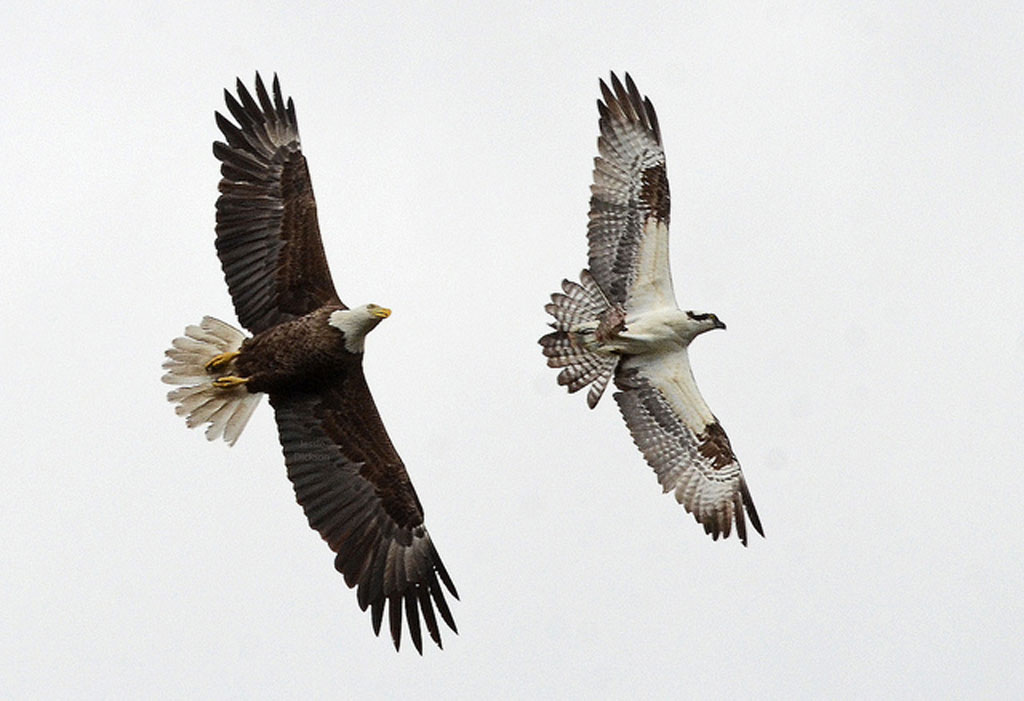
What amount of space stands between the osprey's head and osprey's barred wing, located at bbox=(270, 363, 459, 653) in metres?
2.70

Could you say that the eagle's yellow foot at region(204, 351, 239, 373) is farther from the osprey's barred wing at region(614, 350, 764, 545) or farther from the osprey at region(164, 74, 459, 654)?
the osprey's barred wing at region(614, 350, 764, 545)

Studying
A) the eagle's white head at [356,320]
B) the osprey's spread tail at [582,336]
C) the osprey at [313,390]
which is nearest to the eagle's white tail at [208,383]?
the osprey at [313,390]

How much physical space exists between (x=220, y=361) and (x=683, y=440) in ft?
12.2

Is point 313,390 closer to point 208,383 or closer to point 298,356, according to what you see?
point 298,356

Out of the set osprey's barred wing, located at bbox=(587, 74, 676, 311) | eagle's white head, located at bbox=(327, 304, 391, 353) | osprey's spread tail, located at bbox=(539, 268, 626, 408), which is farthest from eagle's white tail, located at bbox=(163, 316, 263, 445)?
osprey's barred wing, located at bbox=(587, 74, 676, 311)

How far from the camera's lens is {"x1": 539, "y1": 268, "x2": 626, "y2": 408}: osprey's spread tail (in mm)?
14891

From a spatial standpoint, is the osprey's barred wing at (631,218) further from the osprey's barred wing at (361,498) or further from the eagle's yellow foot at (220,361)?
the eagle's yellow foot at (220,361)

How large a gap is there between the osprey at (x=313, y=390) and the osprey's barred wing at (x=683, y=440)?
2.27 metres

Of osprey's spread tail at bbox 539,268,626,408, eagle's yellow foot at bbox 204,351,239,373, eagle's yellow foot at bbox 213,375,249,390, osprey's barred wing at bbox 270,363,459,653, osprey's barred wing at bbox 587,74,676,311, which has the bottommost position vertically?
osprey's barred wing at bbox 270,363,459,653

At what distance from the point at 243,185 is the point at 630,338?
322 cm

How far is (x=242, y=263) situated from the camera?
44.5 ft

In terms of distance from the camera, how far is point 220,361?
13.6 meters

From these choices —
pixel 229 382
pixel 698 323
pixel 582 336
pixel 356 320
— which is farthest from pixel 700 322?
pixel 229 382

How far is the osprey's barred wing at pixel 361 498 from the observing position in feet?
43.9
